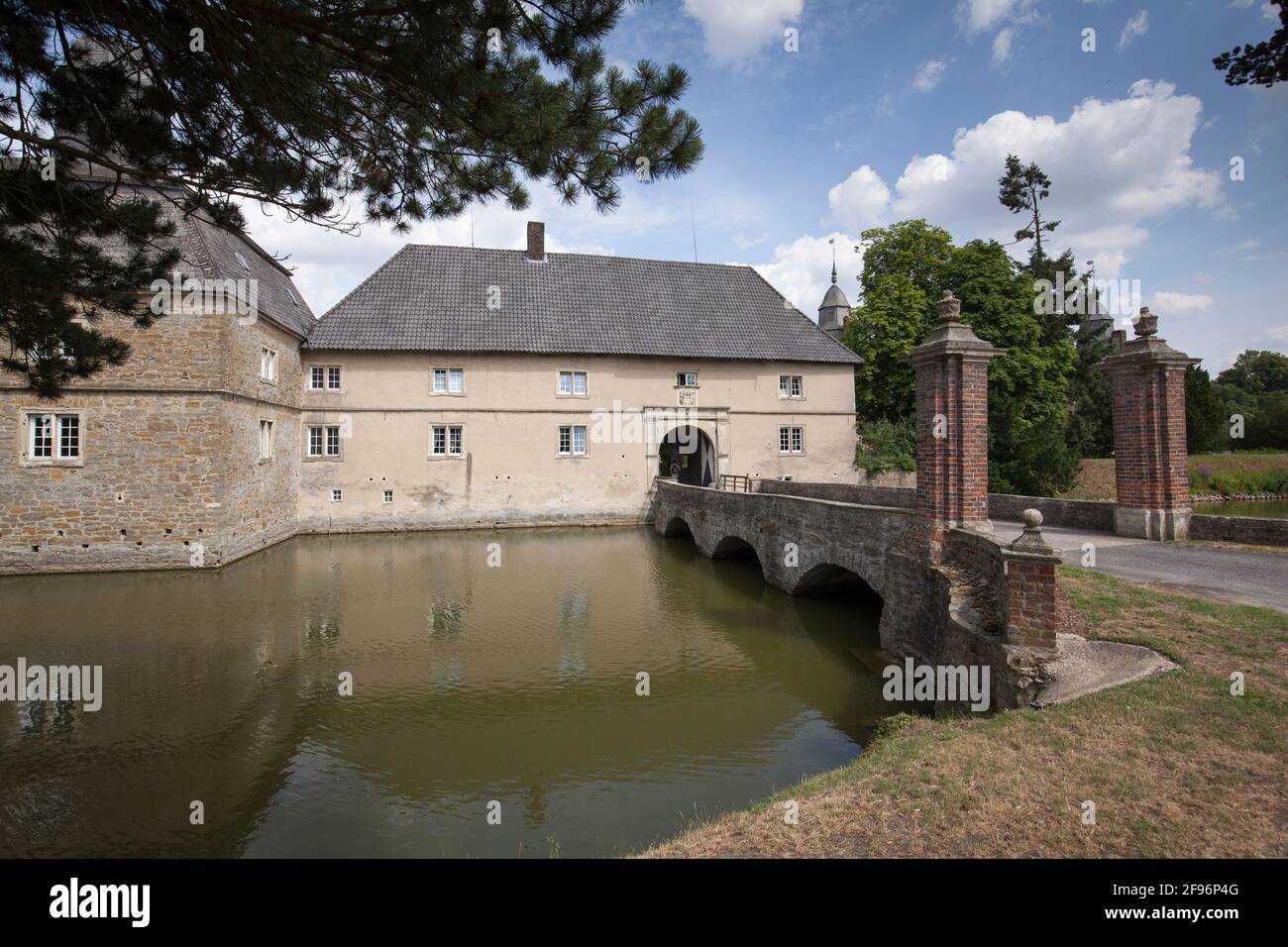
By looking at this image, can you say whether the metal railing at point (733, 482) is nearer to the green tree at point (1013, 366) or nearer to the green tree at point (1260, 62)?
the green tree at point (1013, 366)

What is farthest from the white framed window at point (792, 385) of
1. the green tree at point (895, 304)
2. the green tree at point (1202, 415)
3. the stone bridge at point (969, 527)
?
the green tree at point (1202, 415)

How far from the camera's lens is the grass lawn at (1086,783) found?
143 inches

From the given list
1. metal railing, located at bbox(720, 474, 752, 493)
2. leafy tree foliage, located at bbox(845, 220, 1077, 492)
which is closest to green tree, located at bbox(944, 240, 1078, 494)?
leafy tree foliage, located at bbox(845, 220, 1077, 492)

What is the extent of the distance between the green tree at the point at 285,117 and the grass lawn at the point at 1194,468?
25.6 metres

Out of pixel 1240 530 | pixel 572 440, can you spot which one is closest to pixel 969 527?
pixel 1240 530

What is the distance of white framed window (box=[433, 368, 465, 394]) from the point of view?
935 inches

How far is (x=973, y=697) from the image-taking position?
6348 millimetres

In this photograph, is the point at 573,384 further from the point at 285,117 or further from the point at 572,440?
the point at 285,117

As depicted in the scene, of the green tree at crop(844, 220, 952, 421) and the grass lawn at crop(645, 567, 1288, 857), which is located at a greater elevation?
the green tree at crop(844, 220, 952, 421)

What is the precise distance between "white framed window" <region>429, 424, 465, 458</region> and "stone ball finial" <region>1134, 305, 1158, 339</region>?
64.8ft

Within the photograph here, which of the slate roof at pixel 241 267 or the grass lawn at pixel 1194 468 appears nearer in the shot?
the slate roof at pixel 241 267

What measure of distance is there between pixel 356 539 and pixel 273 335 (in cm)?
690

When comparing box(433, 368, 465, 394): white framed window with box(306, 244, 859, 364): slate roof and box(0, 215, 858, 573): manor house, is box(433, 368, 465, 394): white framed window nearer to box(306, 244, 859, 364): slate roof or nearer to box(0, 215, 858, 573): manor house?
box(0, 215, 858, 573): manor house

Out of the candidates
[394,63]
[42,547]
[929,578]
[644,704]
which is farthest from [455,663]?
[42,547]
